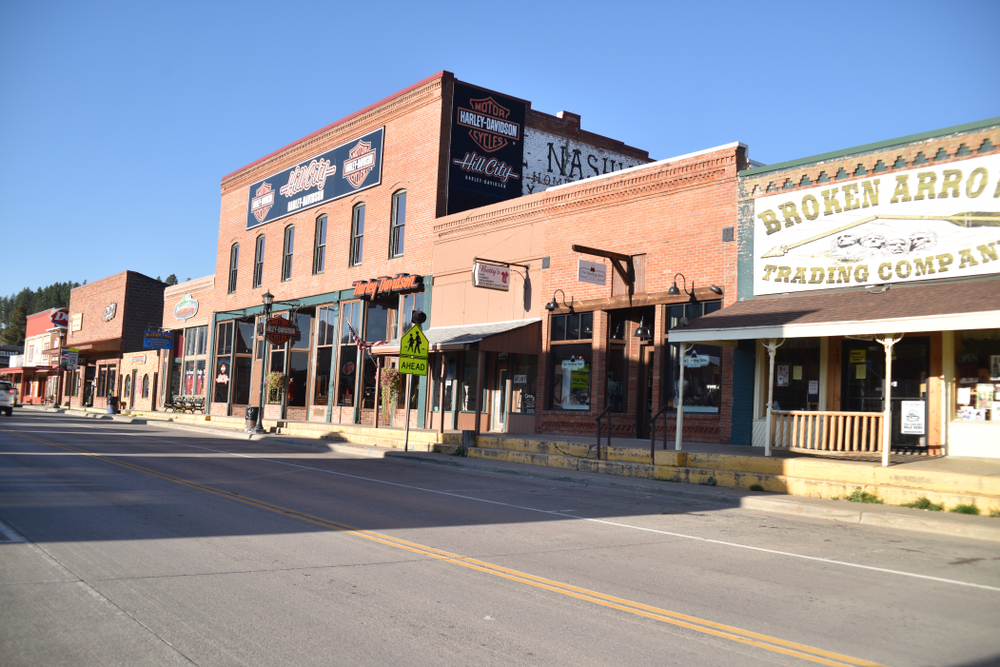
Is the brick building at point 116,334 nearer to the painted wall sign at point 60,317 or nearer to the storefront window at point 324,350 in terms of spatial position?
the painted wall sign at point 60,317

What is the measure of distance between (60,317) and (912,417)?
2625 inches

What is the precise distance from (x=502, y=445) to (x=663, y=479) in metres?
5.56

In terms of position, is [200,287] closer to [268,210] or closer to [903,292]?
[268,210]

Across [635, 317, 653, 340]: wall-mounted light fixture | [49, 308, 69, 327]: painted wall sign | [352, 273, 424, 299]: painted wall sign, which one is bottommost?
[635, 317, 653, 340]: wall-mounted light fixture

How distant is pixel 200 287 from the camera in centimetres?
4441

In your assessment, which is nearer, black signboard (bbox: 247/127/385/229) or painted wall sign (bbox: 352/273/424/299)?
painted wall sign (bbox: 352/273/424/299)

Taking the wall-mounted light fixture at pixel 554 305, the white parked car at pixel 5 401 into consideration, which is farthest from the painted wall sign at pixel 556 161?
the white parked car at pixel 5 401

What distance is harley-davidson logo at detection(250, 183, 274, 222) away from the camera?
38.6 m

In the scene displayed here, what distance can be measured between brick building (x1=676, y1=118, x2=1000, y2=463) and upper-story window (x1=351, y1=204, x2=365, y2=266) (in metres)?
17.8

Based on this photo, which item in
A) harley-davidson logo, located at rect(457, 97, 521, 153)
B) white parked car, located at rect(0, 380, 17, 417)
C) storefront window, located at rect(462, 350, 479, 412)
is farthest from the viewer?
white parked car, located at rect(0, 380, 17, 417)

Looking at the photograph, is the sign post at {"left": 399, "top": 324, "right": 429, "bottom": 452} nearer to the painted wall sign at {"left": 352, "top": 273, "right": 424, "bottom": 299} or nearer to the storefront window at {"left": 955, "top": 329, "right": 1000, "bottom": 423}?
the painted wall sign at {"left": 352, "top": 273, "right": 424, "bottom": 299}

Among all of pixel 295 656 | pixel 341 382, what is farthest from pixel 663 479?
pixel 341 382

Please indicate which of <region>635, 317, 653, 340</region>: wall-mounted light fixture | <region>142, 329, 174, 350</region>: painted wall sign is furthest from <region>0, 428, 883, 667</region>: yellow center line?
<region>142, 329, 174, 350</region>: painted wall sign

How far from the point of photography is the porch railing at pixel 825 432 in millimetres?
14805
